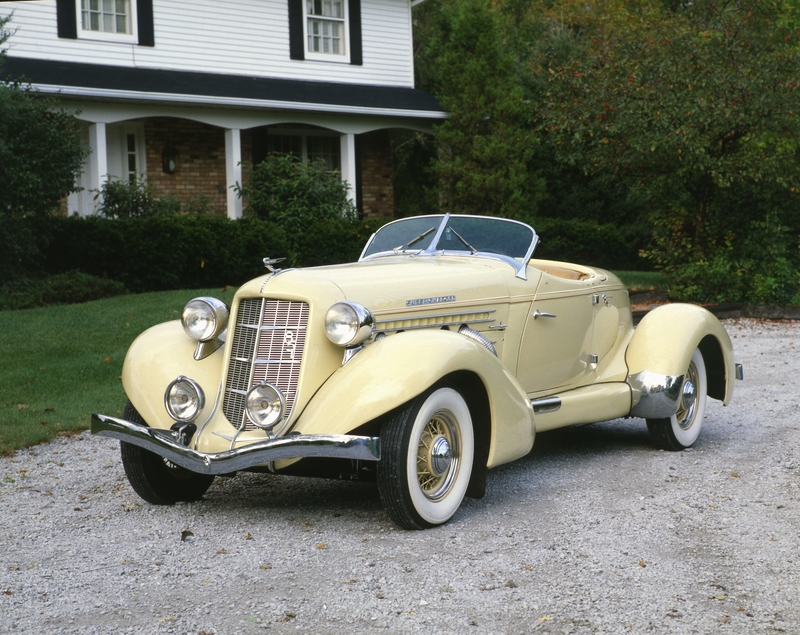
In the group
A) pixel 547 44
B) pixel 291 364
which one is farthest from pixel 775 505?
pixel 547 44

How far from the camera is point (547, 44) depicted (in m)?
28.7

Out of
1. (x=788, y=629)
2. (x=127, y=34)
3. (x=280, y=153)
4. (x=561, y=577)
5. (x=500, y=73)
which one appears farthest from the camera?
(x=500, y=73)

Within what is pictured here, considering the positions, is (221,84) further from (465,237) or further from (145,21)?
(465,237)

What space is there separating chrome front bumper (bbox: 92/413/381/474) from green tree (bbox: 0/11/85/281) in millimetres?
10105

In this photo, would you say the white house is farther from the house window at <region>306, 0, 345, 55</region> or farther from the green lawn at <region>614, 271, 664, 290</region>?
the green lawn at <region>614, 271, 664, 290</region>

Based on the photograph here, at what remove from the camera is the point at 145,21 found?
19109 mm

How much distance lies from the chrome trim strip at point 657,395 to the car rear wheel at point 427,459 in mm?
1889

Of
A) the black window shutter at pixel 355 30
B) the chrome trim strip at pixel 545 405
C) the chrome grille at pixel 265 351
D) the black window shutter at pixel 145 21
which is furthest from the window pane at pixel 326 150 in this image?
the chrome grille at pixel 265 351

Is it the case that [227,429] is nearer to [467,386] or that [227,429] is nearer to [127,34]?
[467,386]

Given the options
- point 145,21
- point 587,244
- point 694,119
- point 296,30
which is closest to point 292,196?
point 296,30

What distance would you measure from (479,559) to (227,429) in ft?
4.84

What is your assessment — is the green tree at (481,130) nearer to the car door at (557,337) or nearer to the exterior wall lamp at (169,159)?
the exterior wall lamp at (169,159)

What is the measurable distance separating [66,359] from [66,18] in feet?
32.9

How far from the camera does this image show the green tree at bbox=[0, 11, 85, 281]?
13.9 m
